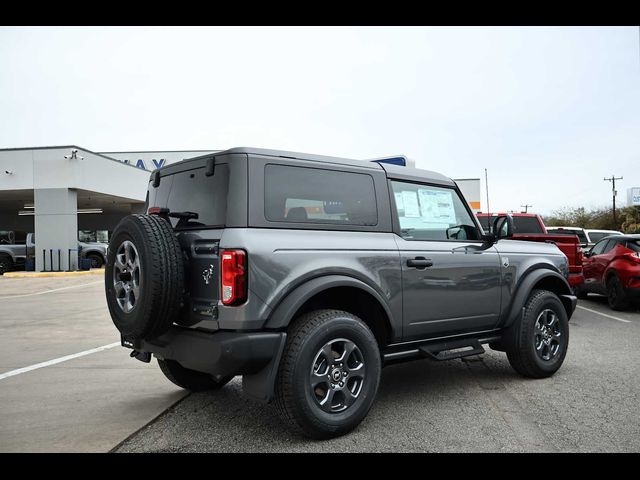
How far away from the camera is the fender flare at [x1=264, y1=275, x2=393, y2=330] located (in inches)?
133

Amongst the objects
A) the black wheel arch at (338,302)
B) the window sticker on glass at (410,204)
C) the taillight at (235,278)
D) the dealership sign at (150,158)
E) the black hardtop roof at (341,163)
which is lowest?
the black wheel arch at (338,302)

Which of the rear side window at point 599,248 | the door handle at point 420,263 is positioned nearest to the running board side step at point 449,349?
the door handle at point 420,263

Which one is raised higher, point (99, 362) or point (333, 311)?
point (333, 311)

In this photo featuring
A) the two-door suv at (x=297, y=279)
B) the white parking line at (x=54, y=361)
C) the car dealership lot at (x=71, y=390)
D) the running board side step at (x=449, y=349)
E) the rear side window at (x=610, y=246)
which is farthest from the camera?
the rear side window at (x=610, y=246)

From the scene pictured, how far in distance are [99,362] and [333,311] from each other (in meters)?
3.76

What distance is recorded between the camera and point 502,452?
3.31 metres

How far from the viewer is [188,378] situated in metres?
4.60

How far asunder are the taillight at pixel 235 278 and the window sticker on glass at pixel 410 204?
5.43 ft

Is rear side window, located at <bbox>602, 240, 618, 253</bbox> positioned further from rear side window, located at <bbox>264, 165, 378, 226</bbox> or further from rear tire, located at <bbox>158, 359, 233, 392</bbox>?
rear tire, located at <bbox>158, 359, 233, 392</bbox>

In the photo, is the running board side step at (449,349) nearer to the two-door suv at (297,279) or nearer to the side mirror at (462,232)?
the two-door suv at (297,279)

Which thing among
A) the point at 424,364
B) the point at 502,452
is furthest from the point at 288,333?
the point at 424,364

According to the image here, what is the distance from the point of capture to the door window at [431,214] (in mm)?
4371
